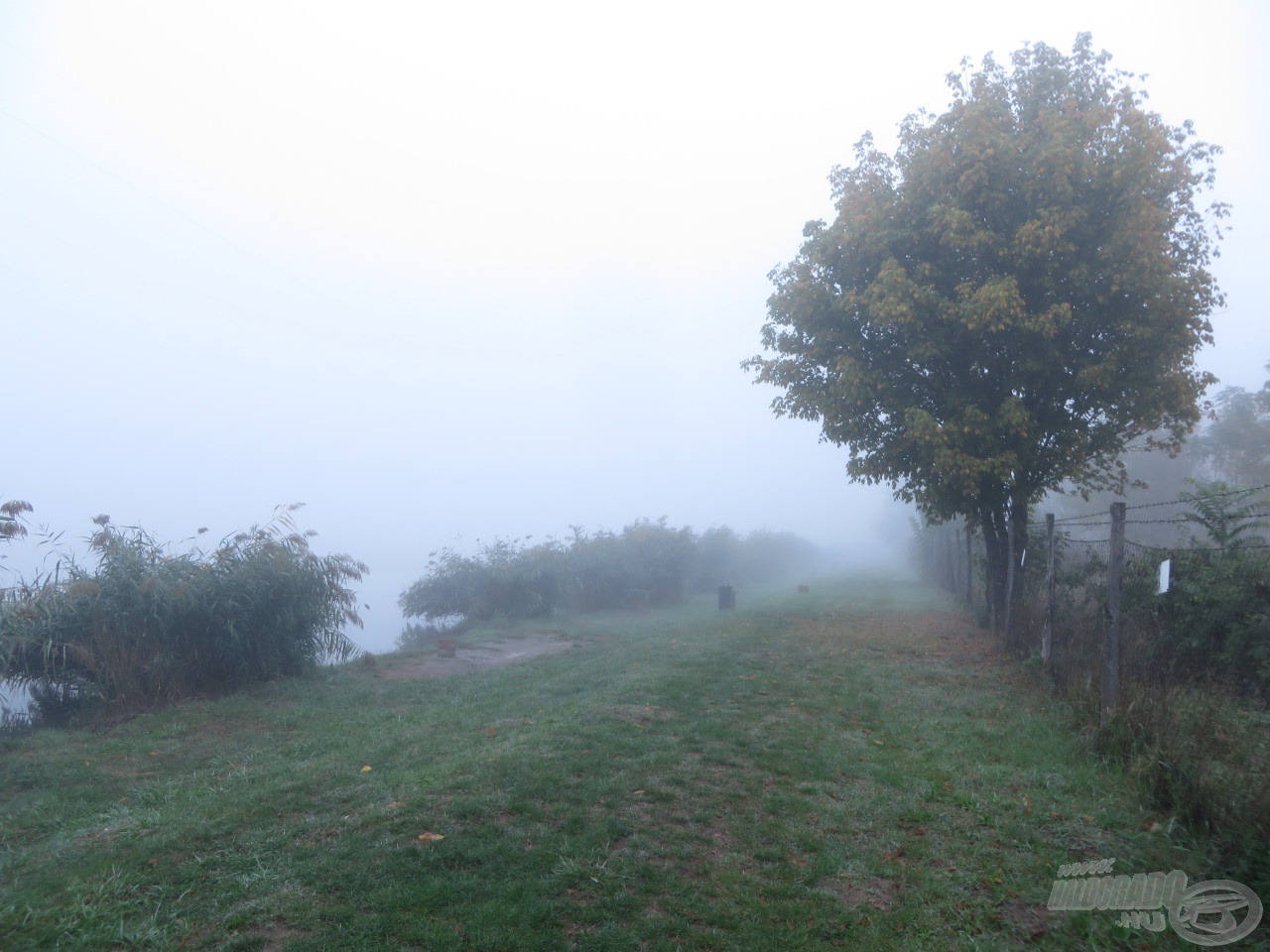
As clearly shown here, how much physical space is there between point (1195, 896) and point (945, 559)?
2536 centimetres

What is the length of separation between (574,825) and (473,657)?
32.3 feet

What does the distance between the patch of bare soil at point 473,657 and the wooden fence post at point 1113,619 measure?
8833 millimetres

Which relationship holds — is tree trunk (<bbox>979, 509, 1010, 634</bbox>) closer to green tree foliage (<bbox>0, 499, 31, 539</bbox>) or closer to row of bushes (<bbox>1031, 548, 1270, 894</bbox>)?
row of bushes (<bbox>1031, 548, 1270, 894</bbox>)

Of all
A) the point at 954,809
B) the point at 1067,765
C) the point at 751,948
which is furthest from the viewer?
the point at 1067,765

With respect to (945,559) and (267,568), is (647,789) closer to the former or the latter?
(267,568)

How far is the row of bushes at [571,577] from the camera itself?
2156cm

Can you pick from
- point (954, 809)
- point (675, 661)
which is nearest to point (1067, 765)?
point (954, 809)

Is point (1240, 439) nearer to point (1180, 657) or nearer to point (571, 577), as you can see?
point (571, 577)

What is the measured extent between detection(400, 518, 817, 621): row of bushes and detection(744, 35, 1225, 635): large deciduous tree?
1028cm

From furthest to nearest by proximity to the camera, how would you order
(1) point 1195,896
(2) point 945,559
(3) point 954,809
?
(2) point 945,559
(3) point 954,809
(1) point 1195,896

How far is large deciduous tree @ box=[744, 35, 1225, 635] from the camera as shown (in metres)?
11.6

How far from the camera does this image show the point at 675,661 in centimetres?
1266

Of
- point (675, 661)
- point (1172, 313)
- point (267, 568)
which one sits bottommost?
point (675, 661)

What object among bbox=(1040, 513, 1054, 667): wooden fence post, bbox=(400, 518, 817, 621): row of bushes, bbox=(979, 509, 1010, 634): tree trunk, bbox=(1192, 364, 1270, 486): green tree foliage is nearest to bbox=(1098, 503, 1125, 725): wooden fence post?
bbox=(1040, 513, 1054, 667): wooden fence post
